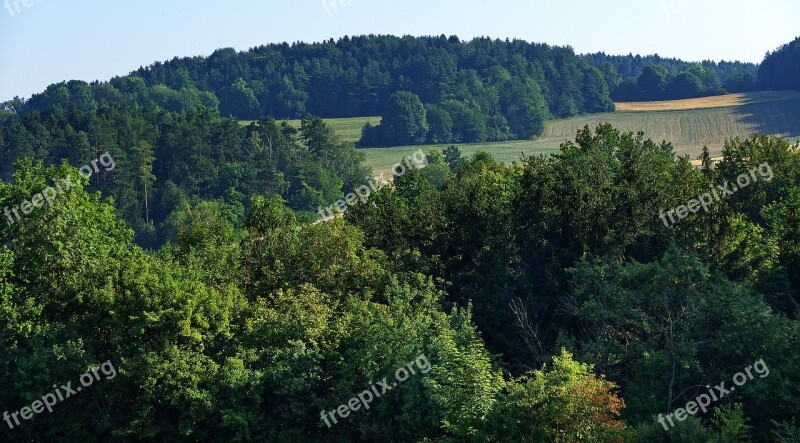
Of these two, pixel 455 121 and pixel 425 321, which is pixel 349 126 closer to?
pixel 455 121

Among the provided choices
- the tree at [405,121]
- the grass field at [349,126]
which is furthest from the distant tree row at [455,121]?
the grass field at [349,126]

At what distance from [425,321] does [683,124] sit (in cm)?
12039

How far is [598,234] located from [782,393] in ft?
42.1

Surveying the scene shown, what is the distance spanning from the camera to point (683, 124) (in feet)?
477

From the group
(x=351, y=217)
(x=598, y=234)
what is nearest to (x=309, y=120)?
(x=351, y=217)

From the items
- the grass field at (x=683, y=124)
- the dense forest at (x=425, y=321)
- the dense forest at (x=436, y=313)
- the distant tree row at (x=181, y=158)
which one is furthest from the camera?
the grass field at (x=683, y=124)

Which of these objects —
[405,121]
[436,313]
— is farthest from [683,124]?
[436,313]

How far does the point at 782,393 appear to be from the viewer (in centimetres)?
2947

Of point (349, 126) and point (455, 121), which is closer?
point (455, 121)

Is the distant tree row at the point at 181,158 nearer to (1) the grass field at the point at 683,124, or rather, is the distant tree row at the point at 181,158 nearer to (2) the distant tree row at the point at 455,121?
(1) the grass field at the point at 683,124

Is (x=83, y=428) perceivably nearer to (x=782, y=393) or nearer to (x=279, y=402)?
(x=279, y=402)

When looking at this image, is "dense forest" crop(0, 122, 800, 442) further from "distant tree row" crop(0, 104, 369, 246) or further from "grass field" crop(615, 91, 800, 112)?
"grass field" crop(615, 91, 800, 112)

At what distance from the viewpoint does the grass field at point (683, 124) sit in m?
136

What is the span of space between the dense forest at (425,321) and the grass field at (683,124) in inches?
3302
